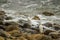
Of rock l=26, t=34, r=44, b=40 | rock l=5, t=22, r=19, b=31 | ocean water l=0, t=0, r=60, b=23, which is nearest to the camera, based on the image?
rock l=26, t=34, r=44, b=40

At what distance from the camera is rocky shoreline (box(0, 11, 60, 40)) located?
4.11m

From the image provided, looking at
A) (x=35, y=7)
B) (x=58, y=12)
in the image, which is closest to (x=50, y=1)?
(x=35, y=7)

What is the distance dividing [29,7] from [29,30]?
2.51 meters

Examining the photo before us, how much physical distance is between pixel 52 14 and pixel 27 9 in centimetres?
97

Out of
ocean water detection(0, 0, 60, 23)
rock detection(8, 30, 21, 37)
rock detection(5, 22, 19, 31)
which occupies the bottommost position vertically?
rock detection(8, 30, 21, 37)

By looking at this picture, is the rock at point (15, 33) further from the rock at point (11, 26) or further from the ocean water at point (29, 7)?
the ocean water at point (29, 7)

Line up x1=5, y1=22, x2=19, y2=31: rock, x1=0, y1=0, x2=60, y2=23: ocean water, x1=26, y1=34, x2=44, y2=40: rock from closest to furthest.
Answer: x1=26, y1=34, x2=44, y2=40: rock → x1=5, y1=22, x2=19, y2=31: rock → x1=0, y1=0, x2=60, y2=23: ocean water

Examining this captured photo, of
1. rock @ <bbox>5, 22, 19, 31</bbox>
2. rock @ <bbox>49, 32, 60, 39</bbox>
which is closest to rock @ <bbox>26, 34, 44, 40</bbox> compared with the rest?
rock @ <bbox>49, 32, 60, 39</bbox>

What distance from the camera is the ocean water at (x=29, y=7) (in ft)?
21.1

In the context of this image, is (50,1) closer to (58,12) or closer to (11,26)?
(58,12)

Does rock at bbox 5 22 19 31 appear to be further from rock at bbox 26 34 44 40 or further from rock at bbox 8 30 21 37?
rock at bbox 26 34 44 40

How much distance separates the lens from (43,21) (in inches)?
212

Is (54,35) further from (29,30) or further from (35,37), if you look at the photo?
(29,30)

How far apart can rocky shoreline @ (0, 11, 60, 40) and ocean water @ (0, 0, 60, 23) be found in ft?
2.61
